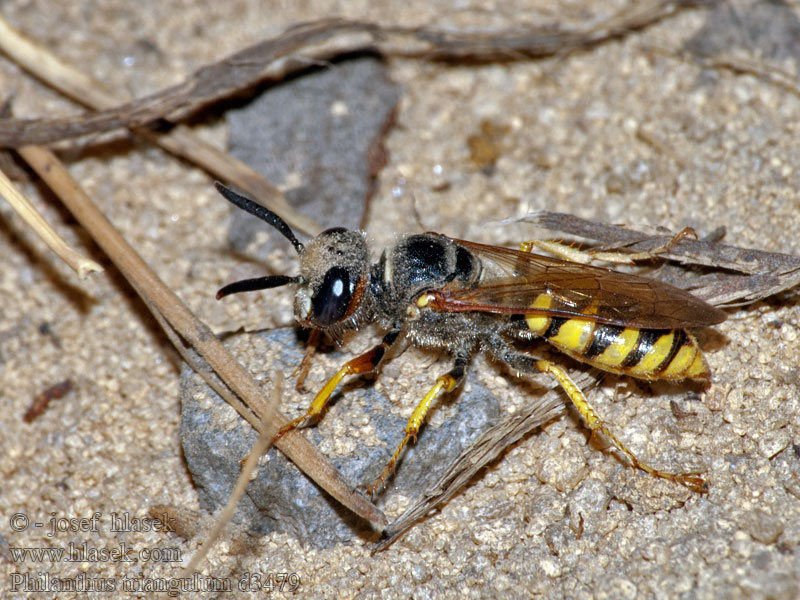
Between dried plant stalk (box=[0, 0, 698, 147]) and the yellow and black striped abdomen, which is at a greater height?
dried plant stalk (box=[0, 0, 698, 147])

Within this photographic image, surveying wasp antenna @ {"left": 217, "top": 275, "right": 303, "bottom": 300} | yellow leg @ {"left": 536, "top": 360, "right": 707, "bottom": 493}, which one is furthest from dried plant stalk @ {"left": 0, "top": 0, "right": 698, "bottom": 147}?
yellow leg @ {"left": 536, "top": 360, "right": 707, "bottom": 493}

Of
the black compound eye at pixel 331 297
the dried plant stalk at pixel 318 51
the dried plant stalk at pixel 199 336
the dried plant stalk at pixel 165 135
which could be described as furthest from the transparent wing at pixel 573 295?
the dried plant stalk at pixel 318 51

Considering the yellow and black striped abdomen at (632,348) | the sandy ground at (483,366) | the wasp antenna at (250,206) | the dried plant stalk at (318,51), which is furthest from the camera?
the dried plant stalk at (318,51)

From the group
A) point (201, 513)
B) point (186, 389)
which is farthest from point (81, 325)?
point (201, 513)

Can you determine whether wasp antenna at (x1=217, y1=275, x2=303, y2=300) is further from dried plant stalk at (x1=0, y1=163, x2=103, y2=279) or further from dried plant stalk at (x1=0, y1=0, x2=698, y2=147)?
dried plant stalk at (x1=0, y1=0, x2=698, y2=147)

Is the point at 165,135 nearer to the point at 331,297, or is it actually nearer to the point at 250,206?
the point at 250,206

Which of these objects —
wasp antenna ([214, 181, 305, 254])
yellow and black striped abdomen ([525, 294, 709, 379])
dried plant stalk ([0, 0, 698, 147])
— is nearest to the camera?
yellow and black striped abdomen ([525, 294, 709, 379])

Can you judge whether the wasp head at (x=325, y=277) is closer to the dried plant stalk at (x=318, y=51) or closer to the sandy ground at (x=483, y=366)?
the sandy ground at (x=483, y=366)
